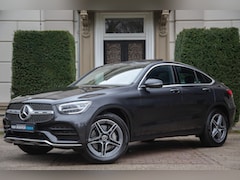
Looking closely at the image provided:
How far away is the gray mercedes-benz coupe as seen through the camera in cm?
559

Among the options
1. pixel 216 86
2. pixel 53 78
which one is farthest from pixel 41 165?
pixel 53 78

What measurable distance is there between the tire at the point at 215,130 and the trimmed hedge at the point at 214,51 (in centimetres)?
298

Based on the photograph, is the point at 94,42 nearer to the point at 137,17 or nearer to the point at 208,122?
the point at 137,17

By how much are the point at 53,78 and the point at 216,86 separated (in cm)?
485

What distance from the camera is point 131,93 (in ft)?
20.5

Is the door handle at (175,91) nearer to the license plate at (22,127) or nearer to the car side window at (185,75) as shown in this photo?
the car side window at (185,75)

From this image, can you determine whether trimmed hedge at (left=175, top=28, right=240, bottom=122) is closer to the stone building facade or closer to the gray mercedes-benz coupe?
the gray mercedes-benz coupe

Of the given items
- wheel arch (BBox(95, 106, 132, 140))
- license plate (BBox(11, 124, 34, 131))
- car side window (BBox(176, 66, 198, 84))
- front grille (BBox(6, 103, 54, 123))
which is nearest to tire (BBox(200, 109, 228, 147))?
car side window (BBox(176, 66, 198, 84))

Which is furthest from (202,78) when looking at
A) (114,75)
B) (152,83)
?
(114,75)

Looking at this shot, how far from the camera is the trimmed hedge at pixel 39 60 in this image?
1084cm

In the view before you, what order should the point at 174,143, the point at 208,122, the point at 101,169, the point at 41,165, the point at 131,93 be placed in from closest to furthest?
1. the point at 101,169
2. the point at 41,165
3. the point at 131,93
4. the point at 208,122
5. the point at 174,143

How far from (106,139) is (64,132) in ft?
2.10

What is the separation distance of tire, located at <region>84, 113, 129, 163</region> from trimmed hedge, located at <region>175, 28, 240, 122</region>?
207 inches

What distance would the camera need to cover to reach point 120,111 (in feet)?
20.0
